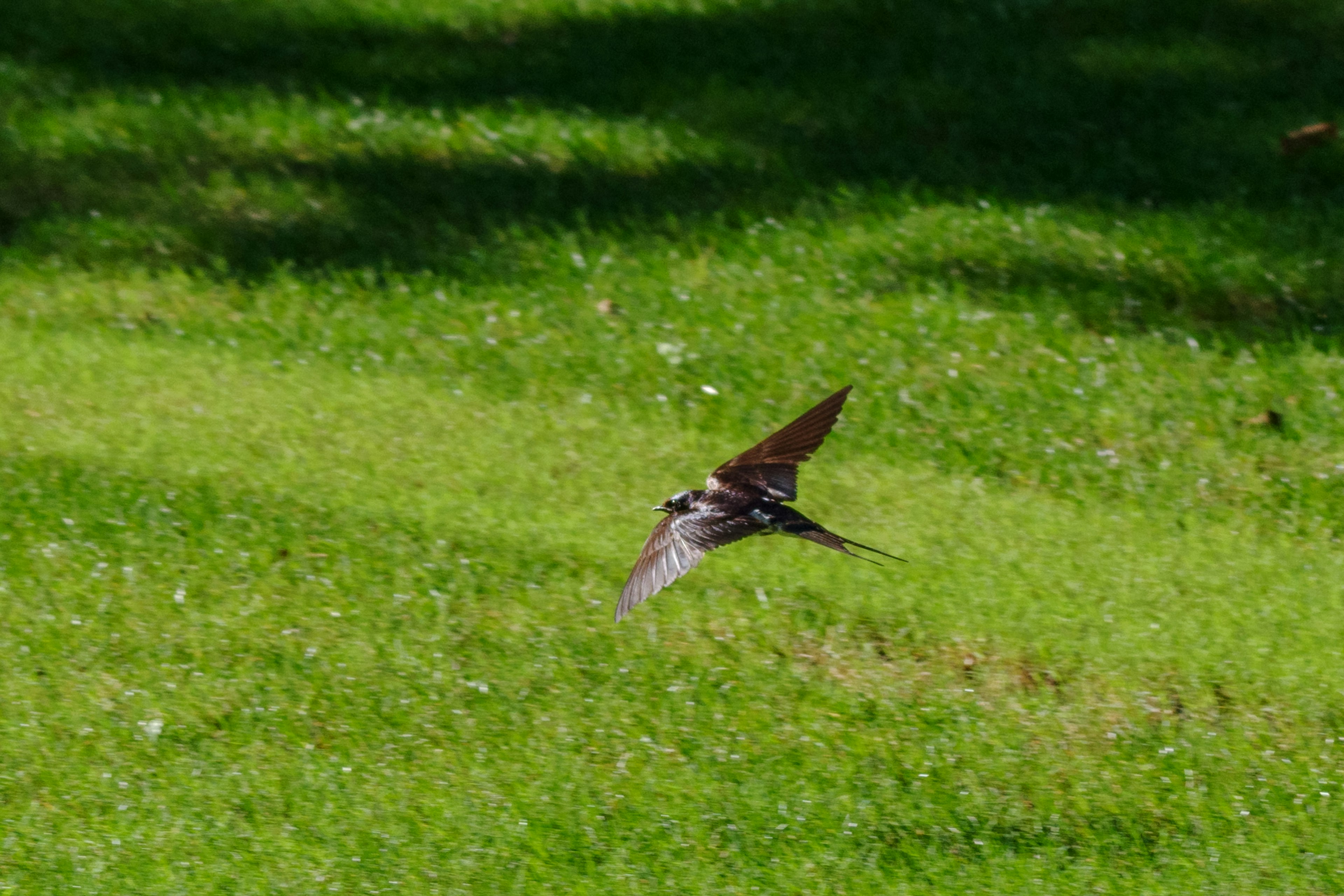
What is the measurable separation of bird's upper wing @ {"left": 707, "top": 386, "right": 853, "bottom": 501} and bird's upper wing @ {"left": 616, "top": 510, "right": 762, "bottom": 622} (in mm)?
443

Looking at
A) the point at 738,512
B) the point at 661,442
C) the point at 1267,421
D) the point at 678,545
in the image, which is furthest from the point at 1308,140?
the point at 678,545

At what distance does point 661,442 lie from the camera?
10938 millimetres

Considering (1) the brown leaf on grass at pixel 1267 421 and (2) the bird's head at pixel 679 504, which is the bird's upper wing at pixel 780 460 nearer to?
(2) the bird's head at pixel 679 504

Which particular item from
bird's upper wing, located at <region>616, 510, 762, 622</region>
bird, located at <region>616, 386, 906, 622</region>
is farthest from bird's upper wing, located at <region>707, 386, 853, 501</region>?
bird's upper wing, located at <region>616, 510, 762, 622</region>

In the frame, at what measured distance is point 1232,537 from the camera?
9.88m

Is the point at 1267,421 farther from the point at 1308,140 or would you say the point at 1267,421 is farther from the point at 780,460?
the point at 780,460

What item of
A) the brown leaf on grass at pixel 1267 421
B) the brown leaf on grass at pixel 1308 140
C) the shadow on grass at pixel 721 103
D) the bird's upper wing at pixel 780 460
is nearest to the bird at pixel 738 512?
the bird's upper wing at pixel 780 460

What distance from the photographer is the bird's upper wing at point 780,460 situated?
23.6 ft

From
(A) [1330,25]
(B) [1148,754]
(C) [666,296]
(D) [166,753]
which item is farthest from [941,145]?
(D) [166,753]

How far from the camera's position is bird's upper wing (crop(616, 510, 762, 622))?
20.6ft

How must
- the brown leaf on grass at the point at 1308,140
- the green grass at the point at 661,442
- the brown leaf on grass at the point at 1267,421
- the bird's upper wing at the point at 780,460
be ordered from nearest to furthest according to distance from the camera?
the bird's upper wing at the point at 780,460 < the green grass at the point at 661,442 < the brown leaf on grass at the point at 1267,421 < the brown leaf on grass at the point at 1308,140

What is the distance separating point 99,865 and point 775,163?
30.9 ft

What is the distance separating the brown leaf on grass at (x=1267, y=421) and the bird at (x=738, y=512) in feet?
16.6

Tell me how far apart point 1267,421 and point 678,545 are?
6.09 metres
